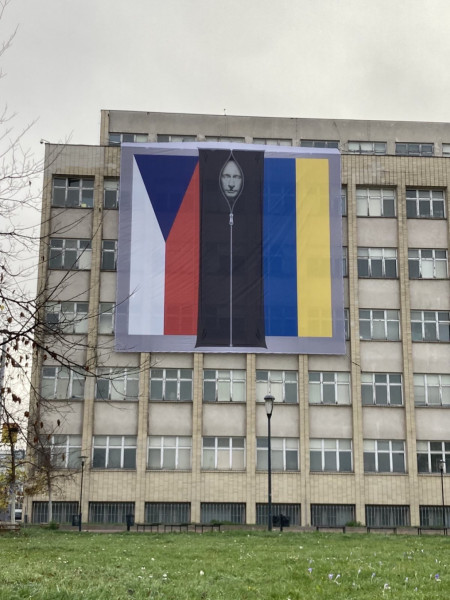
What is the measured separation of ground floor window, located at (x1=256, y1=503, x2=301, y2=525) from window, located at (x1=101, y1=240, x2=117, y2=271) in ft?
61.9

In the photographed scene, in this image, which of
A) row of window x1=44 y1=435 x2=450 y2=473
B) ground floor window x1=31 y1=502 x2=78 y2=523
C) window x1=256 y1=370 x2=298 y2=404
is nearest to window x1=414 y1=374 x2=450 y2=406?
row of window x1=44 y1=435 x2=450 y2=473

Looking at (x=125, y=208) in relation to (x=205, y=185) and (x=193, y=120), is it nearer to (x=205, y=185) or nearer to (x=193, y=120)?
(x=205, y=185)

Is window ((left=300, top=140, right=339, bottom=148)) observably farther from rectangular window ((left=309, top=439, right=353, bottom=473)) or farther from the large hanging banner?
rectangular window ((left=309, top=439, right=353, bottom=473))

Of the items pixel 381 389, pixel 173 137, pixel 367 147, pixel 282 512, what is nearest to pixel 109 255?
pixel 173 137

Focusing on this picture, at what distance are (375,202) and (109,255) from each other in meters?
19.2

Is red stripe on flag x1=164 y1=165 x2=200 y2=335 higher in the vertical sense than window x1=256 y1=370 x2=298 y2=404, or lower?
higher

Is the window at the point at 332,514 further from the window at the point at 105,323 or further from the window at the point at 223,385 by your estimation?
the window at the point at 105,323

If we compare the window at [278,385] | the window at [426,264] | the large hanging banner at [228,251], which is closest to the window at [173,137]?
the large hanging banner at [228,251]

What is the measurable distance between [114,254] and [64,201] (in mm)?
5249

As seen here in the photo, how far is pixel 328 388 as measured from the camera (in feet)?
184

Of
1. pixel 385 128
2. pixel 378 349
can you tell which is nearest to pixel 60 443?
pixel 378 349

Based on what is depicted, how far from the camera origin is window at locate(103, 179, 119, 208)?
58500mm

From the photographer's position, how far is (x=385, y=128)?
6706cm

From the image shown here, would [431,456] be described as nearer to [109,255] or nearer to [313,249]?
[313,249]
